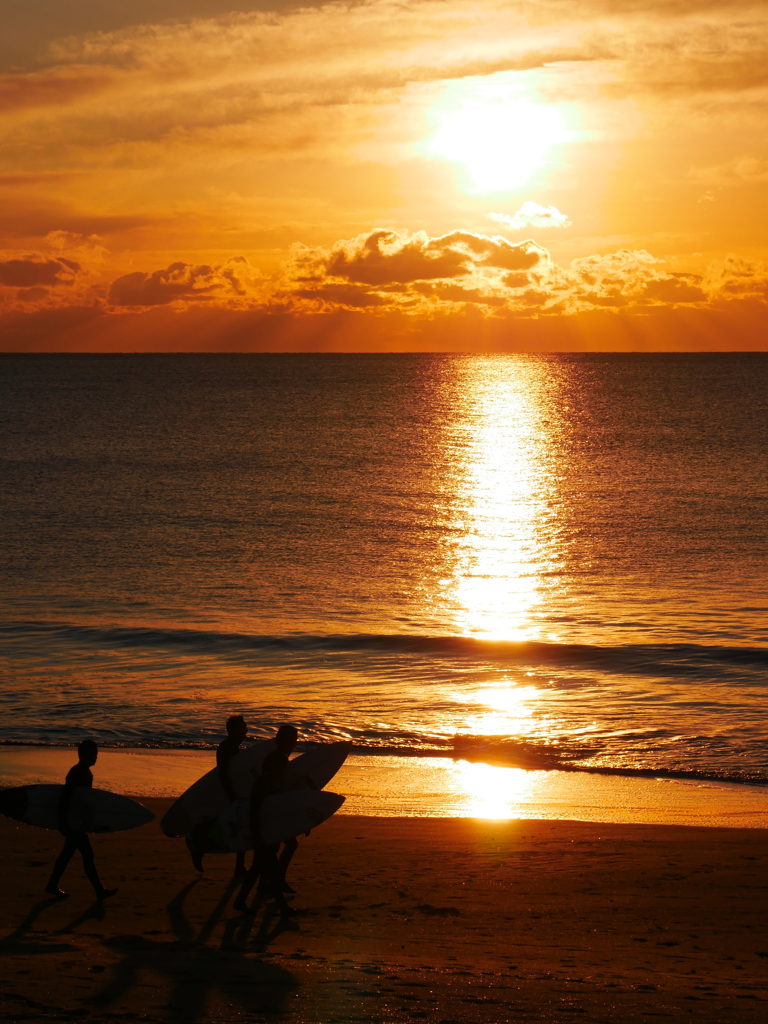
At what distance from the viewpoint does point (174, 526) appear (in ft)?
143

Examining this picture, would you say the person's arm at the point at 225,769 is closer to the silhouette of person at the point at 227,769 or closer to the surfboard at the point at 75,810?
the silhouette of person at the point at 227,769

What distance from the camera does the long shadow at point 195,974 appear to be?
723 centimetres

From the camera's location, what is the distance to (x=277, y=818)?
9.38 meters

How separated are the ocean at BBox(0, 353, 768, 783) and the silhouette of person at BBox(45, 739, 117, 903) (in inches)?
272

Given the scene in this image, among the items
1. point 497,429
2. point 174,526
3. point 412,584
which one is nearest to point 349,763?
point 412,584

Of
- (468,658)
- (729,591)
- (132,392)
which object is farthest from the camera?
(132,392)

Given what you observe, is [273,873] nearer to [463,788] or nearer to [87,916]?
[87,916]

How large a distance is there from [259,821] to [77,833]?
174 centimetres

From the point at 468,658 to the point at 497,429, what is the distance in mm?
77810

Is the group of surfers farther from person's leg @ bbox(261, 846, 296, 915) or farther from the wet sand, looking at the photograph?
the wet sand

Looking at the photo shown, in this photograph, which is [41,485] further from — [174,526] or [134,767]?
[134,767]

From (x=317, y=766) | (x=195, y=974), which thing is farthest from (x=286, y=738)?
(x=195, y=974)

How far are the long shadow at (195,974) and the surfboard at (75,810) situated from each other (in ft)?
3.73

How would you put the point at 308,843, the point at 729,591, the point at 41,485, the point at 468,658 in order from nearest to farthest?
the point at 308,843, the point at 468,658, the point at 729,591, the point at 41,485
